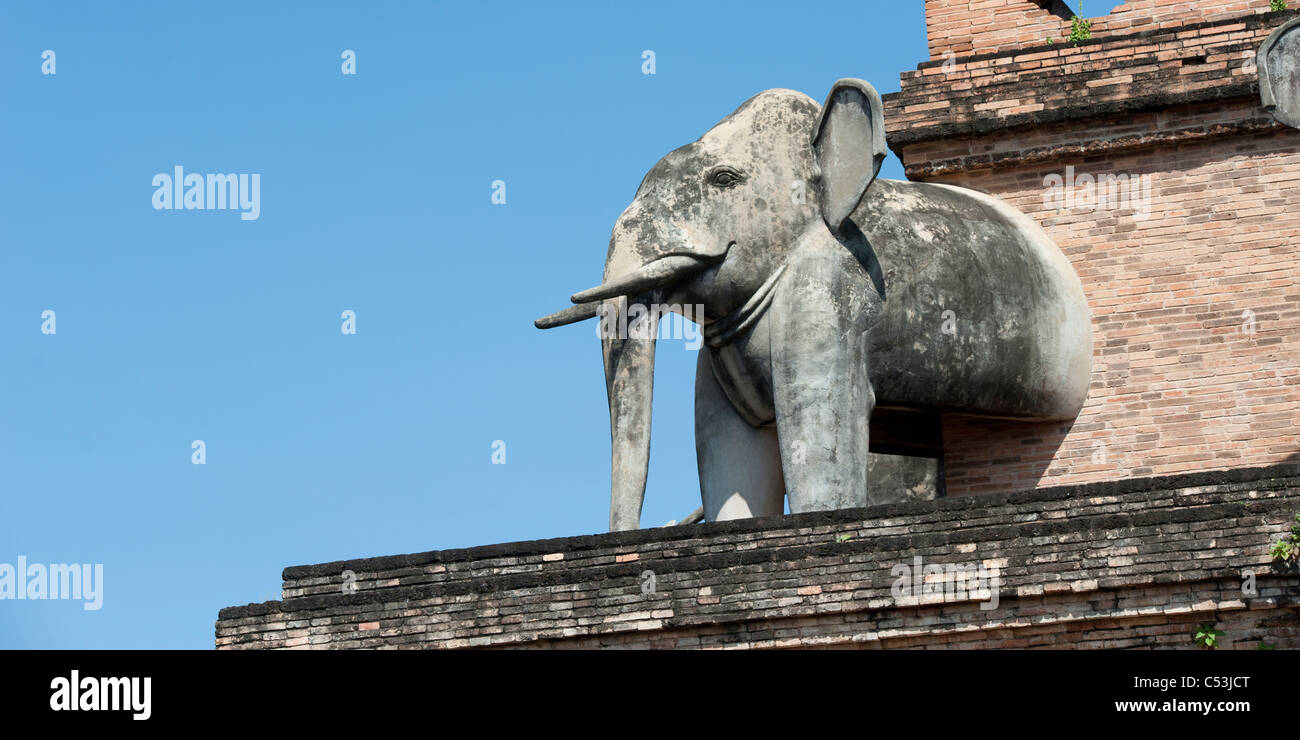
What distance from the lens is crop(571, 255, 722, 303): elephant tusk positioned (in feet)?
49.7

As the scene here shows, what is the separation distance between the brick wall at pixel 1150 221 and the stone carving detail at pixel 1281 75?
75.1 inches

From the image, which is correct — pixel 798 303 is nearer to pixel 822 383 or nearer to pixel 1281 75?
pixel 822 383

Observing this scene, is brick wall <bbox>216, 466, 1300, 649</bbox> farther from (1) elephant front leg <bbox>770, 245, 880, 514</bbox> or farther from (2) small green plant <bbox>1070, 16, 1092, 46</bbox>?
(2) small green plant <bbox>1070, 16, 1092, 46</bbox>

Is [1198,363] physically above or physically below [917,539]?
above

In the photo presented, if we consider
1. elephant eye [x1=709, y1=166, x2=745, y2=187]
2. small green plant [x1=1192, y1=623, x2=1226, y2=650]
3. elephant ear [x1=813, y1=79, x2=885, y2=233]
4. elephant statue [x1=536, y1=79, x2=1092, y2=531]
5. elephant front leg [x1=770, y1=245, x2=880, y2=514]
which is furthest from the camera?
elephant eye [x1=709, y1=166, x2=745, y2=187]

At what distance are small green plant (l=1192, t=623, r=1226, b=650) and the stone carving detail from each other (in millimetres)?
4246

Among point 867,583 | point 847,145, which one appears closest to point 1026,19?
point 847,145

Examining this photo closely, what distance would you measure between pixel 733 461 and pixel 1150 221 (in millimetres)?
3721

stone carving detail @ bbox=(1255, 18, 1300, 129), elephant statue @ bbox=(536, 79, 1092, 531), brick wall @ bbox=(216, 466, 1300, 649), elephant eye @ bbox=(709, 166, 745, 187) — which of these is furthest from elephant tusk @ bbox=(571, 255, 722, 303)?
stone carving detail @ bbox=(1255, 18, 1300, 129)

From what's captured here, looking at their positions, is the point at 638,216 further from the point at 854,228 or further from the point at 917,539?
the point at 917,539

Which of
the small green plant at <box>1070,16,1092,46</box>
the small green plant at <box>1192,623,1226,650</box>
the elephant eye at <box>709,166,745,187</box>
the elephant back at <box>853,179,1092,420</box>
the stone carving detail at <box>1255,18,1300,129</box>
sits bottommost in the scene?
the small green plant at <box>1192,623,1226,650</box>

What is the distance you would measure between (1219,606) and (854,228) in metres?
4.36
